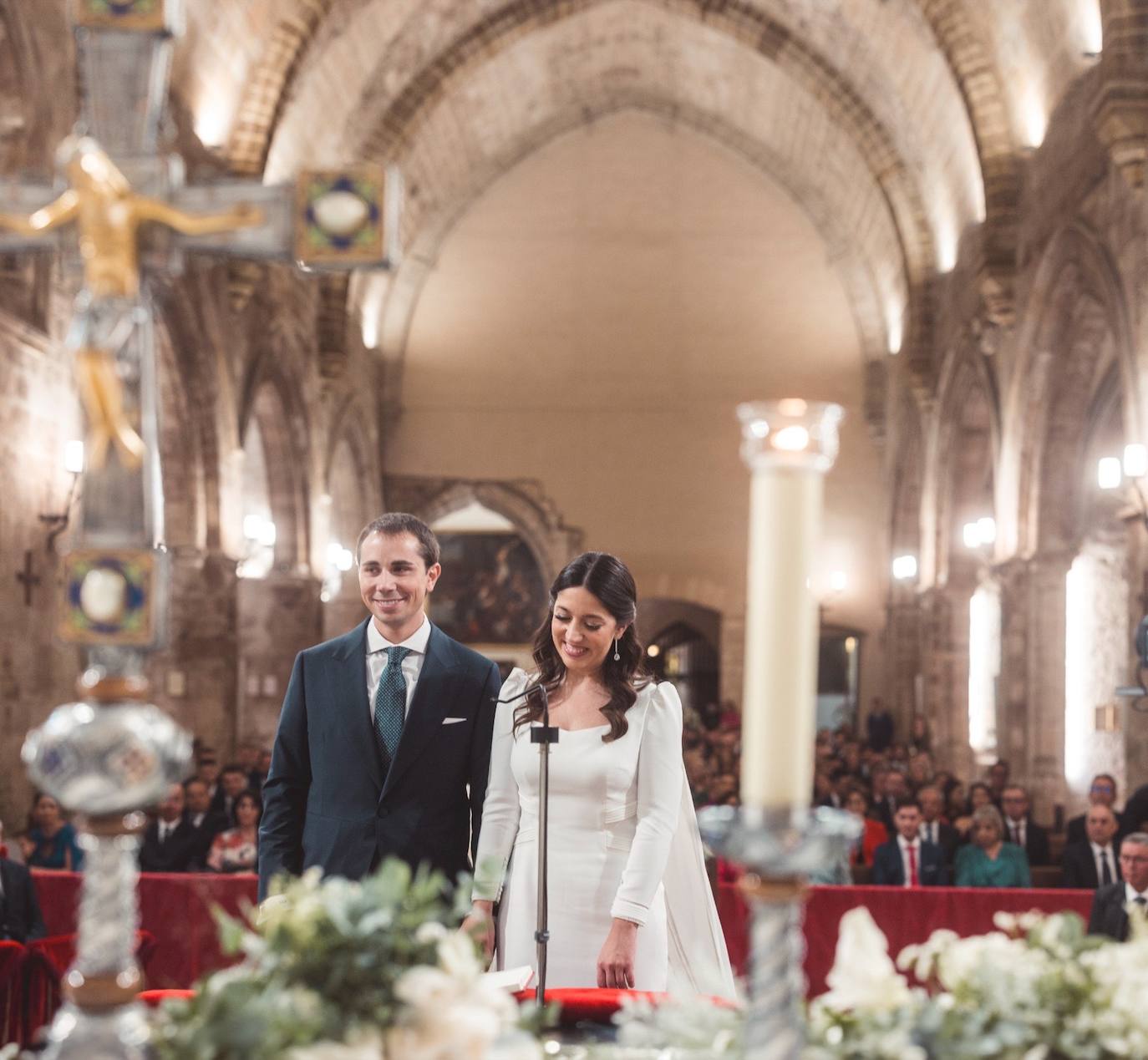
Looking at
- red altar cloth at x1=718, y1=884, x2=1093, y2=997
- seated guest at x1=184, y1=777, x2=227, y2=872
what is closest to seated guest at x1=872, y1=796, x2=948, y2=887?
red altar cloth at x1=718, y1=884, x2=1093, y2=997

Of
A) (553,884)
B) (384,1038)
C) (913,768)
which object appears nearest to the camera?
(384,1038)

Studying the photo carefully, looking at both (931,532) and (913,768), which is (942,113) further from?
(913,768)

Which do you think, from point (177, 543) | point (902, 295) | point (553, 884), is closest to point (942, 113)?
point (902, 295)

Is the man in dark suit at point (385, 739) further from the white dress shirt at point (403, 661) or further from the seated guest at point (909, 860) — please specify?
the seated guest at point (909, 860)

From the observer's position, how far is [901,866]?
952 centimetres

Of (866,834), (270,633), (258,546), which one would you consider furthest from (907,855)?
(258,546)

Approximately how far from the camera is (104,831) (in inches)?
63.6

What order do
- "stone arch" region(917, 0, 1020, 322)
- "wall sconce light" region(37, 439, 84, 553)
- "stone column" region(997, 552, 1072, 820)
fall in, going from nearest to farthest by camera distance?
1. "wall sconce light" region(37, 439, 84, 553)
2. "stone column" region(997, 552, 1072, 820)
3. "stone arch" region(917, 0, 1020, 322)

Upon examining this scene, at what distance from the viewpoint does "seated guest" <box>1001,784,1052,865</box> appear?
35.8ft

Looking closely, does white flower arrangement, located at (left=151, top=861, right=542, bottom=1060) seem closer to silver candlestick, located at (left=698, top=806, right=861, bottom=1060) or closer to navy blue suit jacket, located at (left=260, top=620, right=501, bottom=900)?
silver candlestick, located at (left=698, top=806, right=861, bottom=1060)

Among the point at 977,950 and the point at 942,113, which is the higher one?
the point at 942,113

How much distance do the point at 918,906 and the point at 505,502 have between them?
54.1 feet

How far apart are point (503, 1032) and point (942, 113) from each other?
57.7 feet

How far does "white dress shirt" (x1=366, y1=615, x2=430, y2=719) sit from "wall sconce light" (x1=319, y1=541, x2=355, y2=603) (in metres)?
17.9
